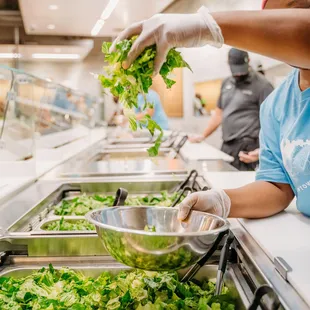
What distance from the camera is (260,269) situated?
104 cm

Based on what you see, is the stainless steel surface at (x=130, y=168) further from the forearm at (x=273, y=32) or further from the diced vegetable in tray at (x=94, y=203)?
the forearm at (x=273, y=32)

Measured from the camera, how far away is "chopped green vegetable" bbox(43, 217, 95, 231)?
5.68ft

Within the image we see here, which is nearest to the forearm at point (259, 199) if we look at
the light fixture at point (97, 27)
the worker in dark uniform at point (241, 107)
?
the worker in dark uniform at point (241, 107)

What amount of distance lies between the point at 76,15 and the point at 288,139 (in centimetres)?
753

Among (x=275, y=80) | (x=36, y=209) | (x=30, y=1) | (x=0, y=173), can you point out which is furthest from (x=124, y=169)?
(x=30, y=1)

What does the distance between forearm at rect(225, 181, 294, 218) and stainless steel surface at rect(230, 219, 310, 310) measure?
55 millimetres

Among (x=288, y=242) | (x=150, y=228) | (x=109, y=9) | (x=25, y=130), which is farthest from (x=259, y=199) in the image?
(x=109, y=9)

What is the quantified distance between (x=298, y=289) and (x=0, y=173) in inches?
72.7

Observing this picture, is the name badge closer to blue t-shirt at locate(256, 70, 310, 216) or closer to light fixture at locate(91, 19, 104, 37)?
blue t-shirt at locate(256, 70, 310, 216)

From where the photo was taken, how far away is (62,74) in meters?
13.5

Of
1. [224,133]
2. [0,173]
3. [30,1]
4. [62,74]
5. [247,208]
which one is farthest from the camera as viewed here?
[62,74]

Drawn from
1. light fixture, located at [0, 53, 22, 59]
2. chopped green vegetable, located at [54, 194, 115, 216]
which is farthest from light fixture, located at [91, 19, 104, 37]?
chopped green vegetable, located at [54, 194, 115, 216]

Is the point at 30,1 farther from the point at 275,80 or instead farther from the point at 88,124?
the point at 275,80

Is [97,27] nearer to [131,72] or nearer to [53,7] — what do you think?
[53,7]
